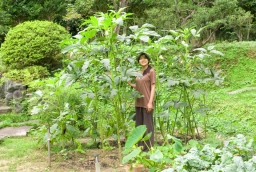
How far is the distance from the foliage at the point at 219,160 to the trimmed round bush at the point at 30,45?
5.92 metres

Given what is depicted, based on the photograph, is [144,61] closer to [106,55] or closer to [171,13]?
[106,55]

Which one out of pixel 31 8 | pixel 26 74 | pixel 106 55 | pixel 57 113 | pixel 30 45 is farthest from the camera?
pixel 31 8

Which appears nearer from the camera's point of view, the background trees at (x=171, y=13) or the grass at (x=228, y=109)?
the grass at (x=228, y=109)

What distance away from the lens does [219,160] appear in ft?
9.80

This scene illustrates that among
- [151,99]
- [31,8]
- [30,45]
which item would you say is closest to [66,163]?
[151,99]

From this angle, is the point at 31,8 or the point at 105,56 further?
the point at 31,8

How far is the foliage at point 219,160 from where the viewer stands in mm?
2543

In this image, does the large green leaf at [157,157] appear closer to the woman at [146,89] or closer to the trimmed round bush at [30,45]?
the woman at [146,89]

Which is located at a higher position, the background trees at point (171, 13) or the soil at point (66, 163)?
the background trees at point (171, 13)

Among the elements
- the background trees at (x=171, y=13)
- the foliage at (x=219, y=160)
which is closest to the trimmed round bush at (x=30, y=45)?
the background trees at (x=171, y=13)

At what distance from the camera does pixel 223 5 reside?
32.8 feet

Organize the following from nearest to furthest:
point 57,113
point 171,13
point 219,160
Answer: point 219,160 → point 57,113 → point 171,13

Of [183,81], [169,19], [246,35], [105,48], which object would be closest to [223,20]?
[169,19]

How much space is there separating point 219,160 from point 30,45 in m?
6.27
